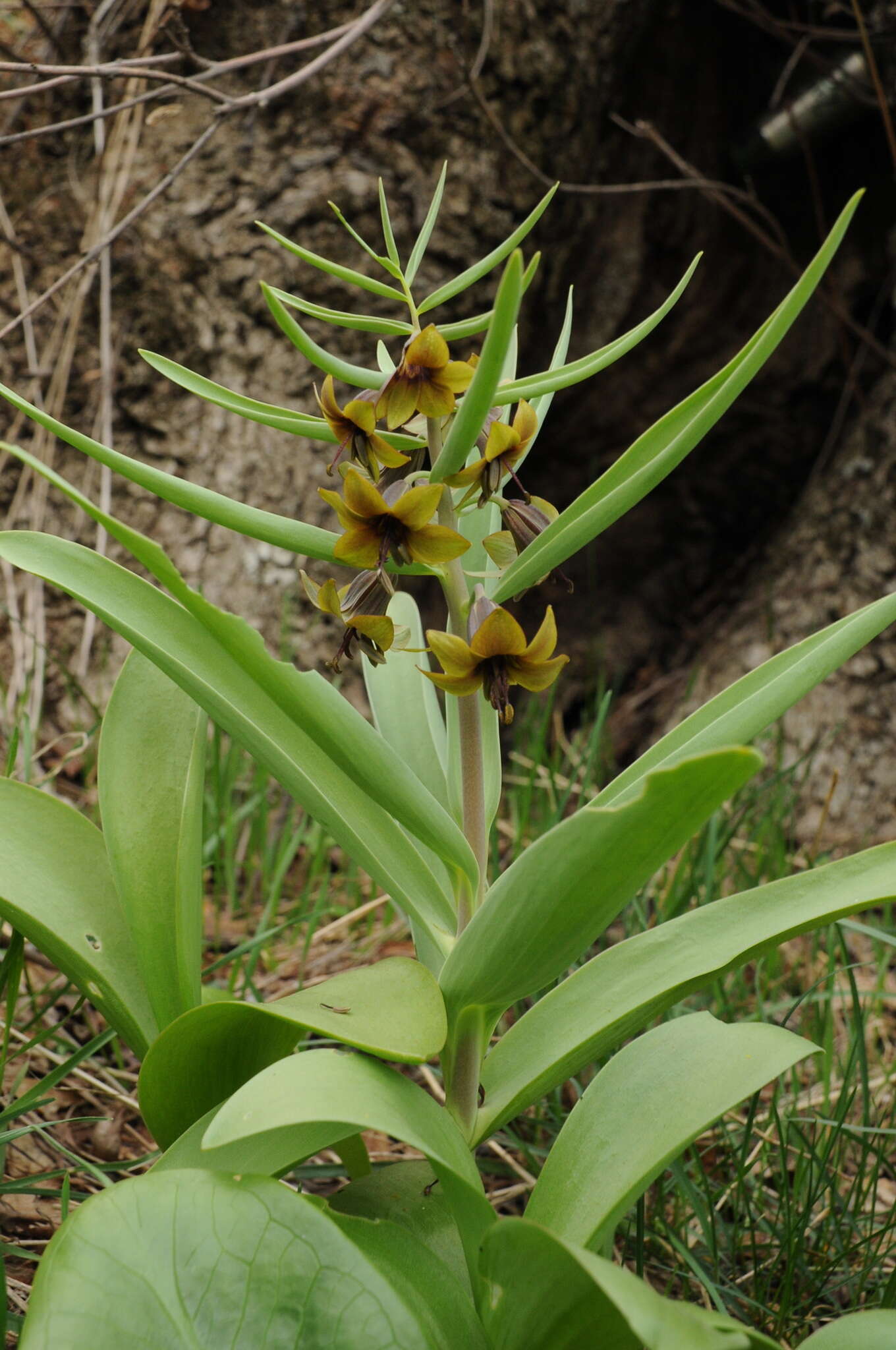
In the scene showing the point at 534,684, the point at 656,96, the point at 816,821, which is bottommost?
the point at 816,821

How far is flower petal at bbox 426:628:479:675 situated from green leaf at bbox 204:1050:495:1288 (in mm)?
272

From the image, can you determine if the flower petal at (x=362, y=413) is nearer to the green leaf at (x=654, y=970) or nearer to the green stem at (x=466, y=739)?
the green stem at (x=466, y=739)

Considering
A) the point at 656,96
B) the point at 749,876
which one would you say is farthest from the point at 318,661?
the point at 656,96

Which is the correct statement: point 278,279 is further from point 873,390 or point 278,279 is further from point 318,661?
point 873,390

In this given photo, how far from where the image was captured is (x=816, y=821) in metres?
2.23

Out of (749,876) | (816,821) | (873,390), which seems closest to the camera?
(749,876)

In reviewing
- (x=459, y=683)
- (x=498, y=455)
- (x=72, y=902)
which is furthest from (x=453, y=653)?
(x=72, y=902)

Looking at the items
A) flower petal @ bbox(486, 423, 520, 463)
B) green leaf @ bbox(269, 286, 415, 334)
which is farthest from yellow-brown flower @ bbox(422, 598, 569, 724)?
green leaf @ bbox(269, 286, 415, 334)

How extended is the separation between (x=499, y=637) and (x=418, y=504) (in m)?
0.11

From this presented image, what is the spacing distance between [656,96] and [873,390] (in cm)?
96

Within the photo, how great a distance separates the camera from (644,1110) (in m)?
0.70

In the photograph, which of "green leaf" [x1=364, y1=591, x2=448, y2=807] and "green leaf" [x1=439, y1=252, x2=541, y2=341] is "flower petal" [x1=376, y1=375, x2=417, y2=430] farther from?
"green leaf" [x1=364, y1=591, x2=448, y2=807]

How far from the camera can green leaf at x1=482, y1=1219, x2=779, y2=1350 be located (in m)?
0.49

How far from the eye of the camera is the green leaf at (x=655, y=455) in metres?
0.69
